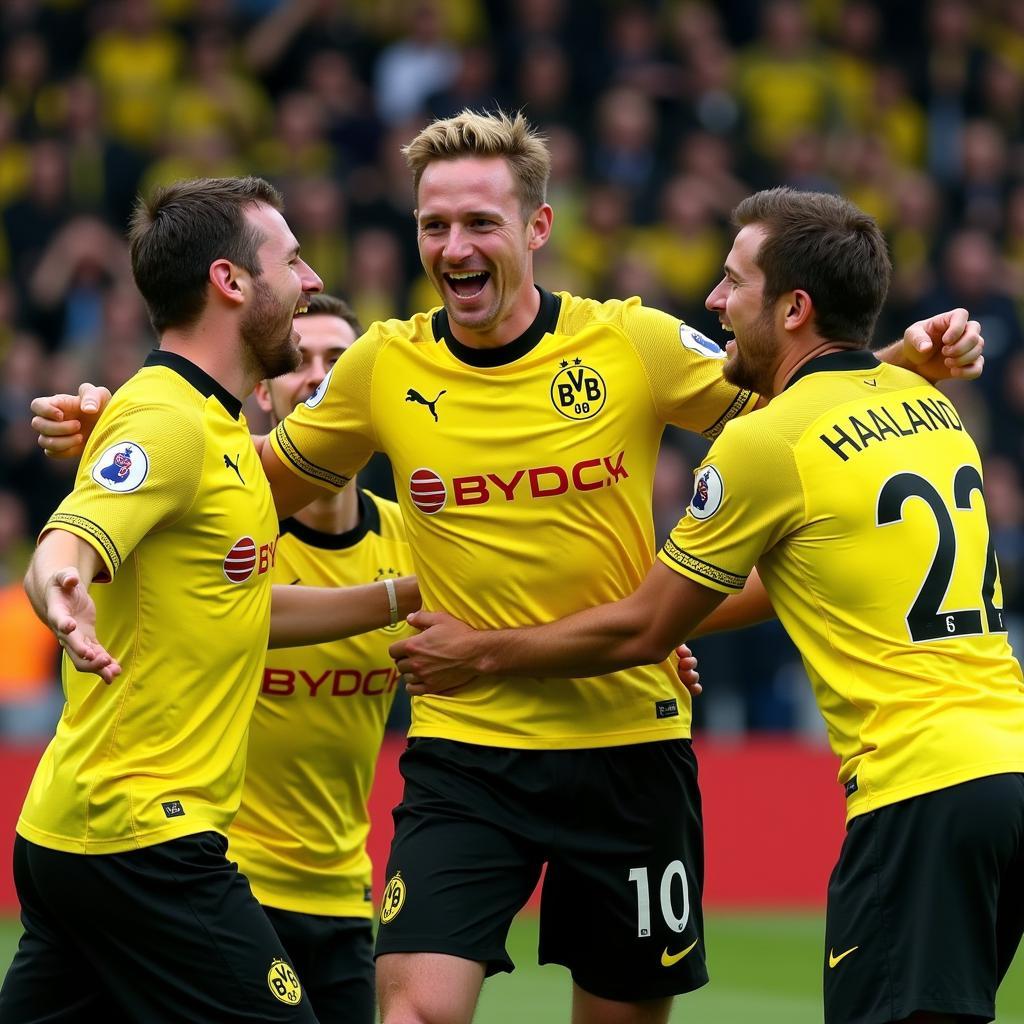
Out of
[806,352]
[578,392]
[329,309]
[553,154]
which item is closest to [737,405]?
[578,392]

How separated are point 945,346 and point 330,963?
2.75m

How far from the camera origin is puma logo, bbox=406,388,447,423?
5.65m

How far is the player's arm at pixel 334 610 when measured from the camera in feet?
19.2

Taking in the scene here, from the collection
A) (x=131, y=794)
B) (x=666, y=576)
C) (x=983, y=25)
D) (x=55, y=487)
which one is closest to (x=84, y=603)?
(x=131, y=794)

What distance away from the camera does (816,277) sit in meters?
5.04

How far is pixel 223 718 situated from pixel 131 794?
1.04 feet

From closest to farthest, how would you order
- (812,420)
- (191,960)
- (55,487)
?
(191,960)
(812,420)
(55,487)

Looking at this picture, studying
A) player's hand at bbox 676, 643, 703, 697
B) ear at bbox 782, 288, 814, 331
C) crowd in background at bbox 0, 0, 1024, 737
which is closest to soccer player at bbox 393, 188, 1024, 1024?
ear at bbox 782, 288, 814, 331

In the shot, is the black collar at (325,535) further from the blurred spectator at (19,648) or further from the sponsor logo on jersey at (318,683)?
the blurred spectator at (19,648)

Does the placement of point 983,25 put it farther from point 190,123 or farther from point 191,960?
point 191,960

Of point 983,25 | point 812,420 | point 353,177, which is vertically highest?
point 983,25

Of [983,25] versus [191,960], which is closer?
[191,960]

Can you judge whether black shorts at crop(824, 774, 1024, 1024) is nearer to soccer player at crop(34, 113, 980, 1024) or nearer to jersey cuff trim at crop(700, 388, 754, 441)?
soccer player at crop(34, 113, 980, 1024)

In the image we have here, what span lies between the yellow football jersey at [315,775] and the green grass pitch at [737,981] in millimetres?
3000
